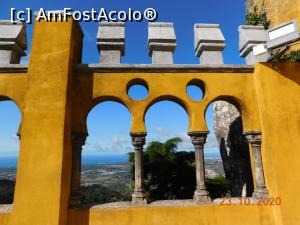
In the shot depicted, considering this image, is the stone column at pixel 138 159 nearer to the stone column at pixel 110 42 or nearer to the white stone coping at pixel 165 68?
the white stone coping at pixel 165 68

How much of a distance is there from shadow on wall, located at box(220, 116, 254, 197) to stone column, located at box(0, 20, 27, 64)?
682 centimetres

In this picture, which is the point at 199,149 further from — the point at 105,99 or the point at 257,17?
the point at 257,17

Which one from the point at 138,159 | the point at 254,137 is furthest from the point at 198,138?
the point at 138,159

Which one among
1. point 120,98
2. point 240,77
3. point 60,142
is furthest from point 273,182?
point 60,142

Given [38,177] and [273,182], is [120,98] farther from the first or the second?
[273,182]

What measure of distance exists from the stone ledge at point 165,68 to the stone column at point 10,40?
1.41 meters

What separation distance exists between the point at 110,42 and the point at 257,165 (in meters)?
4.16

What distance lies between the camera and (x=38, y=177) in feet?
14.9

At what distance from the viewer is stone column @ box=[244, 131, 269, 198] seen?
5274mm

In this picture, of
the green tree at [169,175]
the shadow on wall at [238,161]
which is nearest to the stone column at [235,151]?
the shadow on wall at [238,161]

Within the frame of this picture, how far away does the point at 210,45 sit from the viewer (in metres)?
5.81

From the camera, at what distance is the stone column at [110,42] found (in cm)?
560

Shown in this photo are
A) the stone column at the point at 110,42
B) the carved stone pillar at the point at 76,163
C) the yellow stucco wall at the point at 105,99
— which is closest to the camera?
the yellow stucco wall at the point at 105,99

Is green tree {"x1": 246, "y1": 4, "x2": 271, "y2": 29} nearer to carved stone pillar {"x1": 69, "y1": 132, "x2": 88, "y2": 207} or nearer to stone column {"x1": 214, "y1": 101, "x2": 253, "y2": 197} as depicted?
stone column {"x1": 214, "y1": 101, "x2": 253, "y2": 197}
